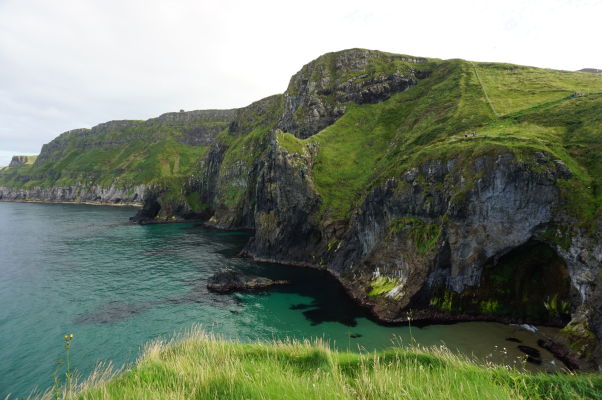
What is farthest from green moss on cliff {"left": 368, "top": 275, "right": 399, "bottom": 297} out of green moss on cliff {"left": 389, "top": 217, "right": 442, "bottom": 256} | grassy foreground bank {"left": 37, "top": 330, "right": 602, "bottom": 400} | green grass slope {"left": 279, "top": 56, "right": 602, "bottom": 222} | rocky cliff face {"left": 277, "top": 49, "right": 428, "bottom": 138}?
rocky cliff face {"left": 277, "top": 49, "right": 428, "bottom": 138}

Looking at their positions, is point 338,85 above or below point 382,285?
above

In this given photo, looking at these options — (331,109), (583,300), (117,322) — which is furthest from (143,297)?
(331,109)

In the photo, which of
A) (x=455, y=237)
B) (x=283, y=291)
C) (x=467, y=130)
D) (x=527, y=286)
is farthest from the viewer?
(x=467, y=130)

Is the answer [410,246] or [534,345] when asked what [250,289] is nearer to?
[410,246]

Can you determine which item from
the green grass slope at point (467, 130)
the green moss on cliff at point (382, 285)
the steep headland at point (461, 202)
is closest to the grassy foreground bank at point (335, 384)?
the steep headland at point (461, 202)

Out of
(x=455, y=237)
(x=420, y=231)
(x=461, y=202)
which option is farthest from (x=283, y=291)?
(x=461, y=202)

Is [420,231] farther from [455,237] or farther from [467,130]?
[467,130]

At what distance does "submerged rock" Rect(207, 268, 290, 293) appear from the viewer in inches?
1964

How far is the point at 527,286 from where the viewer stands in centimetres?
3462

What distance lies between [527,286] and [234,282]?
43.2 meters

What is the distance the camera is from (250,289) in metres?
50.6

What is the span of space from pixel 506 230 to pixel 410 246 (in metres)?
12.2

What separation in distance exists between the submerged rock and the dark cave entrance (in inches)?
1259

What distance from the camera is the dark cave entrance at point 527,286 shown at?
32219 millimetres
